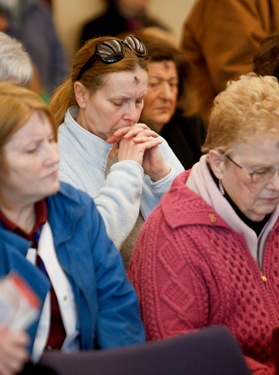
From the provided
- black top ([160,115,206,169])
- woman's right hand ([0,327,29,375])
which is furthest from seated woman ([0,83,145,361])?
black top ([160,115,206,169])

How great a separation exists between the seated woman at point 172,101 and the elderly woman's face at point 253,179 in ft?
3.55

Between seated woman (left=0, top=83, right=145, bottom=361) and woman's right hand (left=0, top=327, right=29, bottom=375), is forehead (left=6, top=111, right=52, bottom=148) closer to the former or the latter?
seated woman (left=0, top=83, right=145, bottom=361)

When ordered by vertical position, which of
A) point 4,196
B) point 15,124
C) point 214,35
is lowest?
point 214,35

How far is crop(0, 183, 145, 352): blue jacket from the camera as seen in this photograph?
2658 millimetres

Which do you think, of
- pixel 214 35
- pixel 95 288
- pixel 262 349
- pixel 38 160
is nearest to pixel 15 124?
pixel 38 160

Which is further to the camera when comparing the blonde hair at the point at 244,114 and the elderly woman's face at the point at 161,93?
the elderly woman's face at the point at 161,93

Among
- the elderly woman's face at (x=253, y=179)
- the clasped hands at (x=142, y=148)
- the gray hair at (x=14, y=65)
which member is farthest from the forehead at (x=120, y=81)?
the elderly woman's face at (x=253, y=179)

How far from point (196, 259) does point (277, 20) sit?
2326mm

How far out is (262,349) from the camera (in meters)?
2.83

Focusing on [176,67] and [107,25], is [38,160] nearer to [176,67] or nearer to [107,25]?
[176,67]

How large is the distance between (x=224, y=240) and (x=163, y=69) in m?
1.48

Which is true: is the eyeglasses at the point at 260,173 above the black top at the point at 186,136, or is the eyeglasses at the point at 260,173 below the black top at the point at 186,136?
above

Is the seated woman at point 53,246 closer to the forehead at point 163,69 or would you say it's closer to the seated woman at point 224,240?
the seated woman at point 224,240

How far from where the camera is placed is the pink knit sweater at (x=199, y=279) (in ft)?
8.98
